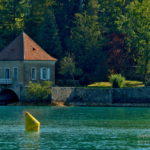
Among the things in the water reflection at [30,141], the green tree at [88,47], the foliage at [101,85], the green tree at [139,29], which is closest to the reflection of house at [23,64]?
the foliage at [101,85]

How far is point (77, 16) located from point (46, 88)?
1765 cm

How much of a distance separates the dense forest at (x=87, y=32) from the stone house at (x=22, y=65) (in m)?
7.27

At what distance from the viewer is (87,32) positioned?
93.6 m

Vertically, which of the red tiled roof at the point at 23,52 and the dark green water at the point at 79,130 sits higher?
the red tiled roof at the point at 23,52

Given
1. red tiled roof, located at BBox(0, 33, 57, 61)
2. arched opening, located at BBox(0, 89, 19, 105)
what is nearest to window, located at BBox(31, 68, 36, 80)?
red tiled roof, located at BBox(0, 33, 57, 61)

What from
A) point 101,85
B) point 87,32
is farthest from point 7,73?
point 87,32

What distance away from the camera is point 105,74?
92.1 m

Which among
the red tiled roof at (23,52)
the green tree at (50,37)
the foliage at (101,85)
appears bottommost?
the foliage at (101,85)

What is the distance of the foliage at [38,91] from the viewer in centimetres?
7938

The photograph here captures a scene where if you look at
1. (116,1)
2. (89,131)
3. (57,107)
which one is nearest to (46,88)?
(57,107)

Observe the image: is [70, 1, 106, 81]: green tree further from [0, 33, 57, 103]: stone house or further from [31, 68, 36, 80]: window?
[31, 68, 36, 80]: window

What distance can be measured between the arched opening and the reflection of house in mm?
1543

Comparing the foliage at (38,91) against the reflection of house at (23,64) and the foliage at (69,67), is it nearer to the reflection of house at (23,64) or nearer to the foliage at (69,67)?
the reflection of house at (23,64)

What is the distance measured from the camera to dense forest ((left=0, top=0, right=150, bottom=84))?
9088 cm
